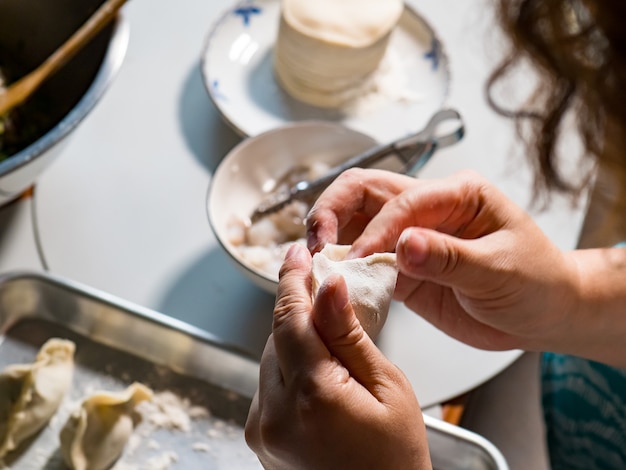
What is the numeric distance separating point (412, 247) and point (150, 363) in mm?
356

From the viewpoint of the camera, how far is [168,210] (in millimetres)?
947

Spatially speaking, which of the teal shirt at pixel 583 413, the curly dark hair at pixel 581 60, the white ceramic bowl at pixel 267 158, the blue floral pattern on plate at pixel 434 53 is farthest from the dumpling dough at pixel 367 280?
the blue floral pattern on plate at pixel 434 53

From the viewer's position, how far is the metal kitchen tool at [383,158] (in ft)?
2.89

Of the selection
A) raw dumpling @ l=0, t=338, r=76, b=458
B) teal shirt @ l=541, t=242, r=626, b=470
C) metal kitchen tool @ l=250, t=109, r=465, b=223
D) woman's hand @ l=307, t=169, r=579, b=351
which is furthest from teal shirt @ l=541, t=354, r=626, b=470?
raw dumpling @ l=0, t=338, r=76, b=458

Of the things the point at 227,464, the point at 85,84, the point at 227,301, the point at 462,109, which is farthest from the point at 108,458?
the point at 462,109

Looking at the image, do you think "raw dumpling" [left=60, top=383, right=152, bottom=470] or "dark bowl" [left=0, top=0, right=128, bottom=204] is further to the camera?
"dark bowl" [left=0, top=0, right=128, bottom=204]

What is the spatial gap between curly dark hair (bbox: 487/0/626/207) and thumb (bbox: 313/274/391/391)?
10.0 inches

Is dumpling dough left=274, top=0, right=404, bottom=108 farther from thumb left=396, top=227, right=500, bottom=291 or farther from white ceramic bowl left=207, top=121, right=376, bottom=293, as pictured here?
thumb left=396, top=227, right=500, bottom=291

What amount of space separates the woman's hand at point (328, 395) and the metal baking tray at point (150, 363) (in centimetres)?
23

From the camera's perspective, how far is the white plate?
1.06m

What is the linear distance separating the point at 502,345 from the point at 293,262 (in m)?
0.32

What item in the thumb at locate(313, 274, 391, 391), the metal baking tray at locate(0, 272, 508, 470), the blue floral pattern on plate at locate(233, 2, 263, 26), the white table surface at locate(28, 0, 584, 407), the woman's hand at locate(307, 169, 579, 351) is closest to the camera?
the thumb at locate(313, 274, 391, 391)

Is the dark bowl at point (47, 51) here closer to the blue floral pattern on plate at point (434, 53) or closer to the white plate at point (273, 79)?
the white plate at point (273, 79)

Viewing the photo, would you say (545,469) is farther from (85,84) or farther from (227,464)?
(85,84)
